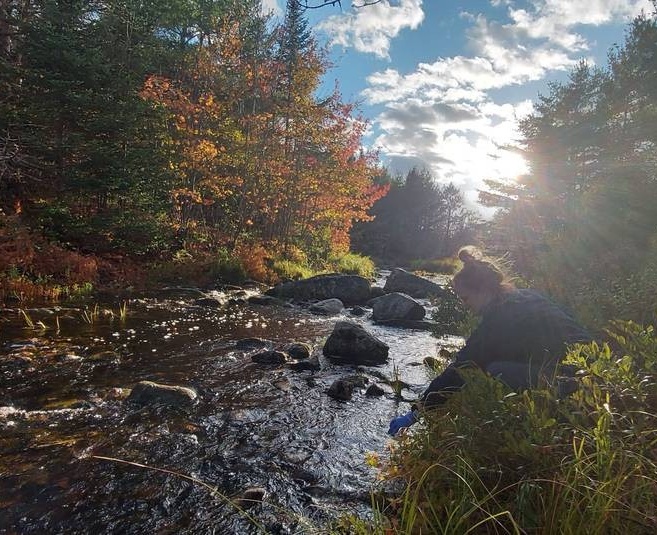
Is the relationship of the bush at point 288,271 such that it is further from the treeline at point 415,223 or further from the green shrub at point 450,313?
the treeline at point 415,223

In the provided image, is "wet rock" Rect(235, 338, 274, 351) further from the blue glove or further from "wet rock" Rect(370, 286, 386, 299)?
"wet rock" Rect(370, 286, 386, 299)

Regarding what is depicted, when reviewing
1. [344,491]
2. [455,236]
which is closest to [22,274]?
[344,491]

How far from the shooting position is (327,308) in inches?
544

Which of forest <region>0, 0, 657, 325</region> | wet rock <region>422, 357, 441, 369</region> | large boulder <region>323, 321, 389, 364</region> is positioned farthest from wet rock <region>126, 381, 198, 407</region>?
forest <region>0, 0, 657, 325</region>

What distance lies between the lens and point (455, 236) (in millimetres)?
73375

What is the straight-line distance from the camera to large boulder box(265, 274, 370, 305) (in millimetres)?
15398

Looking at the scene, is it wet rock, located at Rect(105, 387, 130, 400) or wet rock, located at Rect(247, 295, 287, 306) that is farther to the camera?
wet rock, located at Rect(247, 295, 287, 306)

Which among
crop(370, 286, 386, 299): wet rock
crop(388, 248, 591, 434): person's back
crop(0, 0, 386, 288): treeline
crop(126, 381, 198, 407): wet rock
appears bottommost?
crop(370, 286, 386, 299): wet rock

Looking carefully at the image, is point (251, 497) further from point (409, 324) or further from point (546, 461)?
point (409, 324)

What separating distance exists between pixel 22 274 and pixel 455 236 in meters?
70.0

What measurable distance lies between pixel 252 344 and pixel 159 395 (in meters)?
3.15

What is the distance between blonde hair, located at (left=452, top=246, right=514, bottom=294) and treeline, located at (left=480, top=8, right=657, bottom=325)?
5.45 feet

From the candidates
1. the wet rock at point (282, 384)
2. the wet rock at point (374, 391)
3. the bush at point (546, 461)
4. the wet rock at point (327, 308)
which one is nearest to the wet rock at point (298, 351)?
the wet rock at point (282, 384)

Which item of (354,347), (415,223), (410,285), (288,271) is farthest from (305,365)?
(415,223)
